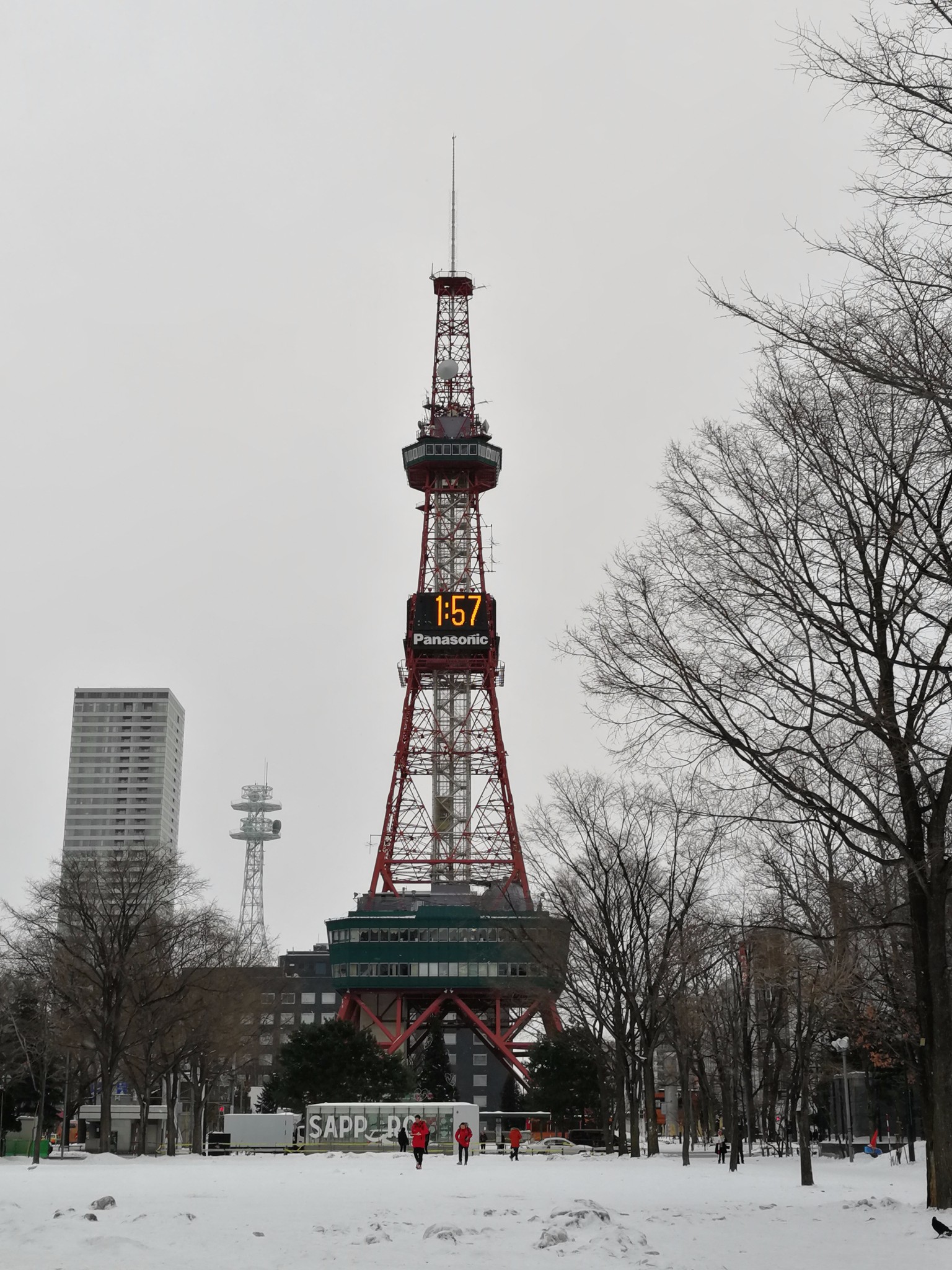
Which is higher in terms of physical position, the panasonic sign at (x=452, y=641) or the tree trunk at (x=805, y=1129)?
the panasonic sign at (x=452, y=641)

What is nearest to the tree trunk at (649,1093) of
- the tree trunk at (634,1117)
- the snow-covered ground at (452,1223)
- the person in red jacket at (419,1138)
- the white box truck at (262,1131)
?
the tree trunk at (634,1117)

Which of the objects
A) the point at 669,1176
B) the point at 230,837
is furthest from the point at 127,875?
the point at 230,837

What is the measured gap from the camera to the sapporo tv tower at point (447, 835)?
86062mm

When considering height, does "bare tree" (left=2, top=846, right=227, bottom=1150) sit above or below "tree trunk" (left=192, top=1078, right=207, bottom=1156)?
above

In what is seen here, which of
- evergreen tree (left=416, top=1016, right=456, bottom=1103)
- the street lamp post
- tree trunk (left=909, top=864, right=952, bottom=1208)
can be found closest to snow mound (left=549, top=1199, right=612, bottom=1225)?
tree trunk (left=909, top=864, right=952, bottom=1208)

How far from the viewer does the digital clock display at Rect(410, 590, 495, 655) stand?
92.0 metres

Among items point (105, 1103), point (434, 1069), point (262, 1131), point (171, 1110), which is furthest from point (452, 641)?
point (105, 1103)

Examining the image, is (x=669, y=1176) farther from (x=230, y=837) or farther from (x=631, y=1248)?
(x=230, y=837)

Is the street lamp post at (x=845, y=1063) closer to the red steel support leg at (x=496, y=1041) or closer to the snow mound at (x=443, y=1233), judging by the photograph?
the snow mound at (x=443, y=1233)

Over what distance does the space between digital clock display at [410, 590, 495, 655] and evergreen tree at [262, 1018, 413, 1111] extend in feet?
97.6

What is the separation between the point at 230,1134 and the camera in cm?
5400

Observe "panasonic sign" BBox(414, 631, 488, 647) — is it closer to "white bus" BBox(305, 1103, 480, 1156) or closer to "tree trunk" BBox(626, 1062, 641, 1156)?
"white bus" BBox(305, 1103, 480, 1156)

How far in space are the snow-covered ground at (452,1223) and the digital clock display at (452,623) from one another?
210ft

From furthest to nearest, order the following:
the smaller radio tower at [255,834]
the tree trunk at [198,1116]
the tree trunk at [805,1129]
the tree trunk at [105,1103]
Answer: the smaller radio tower at [255,834]
the tree trunk at [198,1116]
the tree trunk at [105,1103]
the tree trunk at [805,1129]
